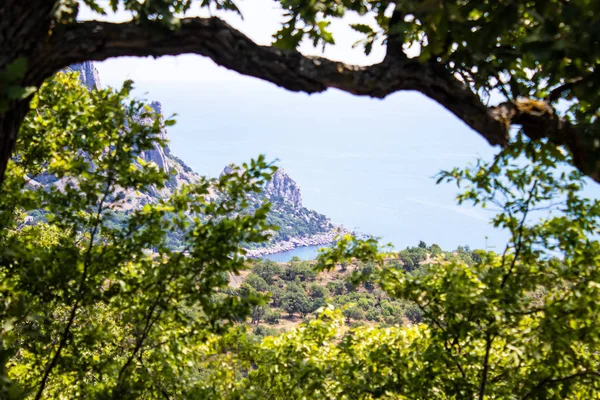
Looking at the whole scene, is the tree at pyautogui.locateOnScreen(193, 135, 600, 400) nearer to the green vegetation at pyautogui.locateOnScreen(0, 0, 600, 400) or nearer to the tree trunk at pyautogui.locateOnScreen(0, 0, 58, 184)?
the green vegetation at pyautogui.locateOnScreen(0, 0, 600, 400)

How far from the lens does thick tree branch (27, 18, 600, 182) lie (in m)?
2.39

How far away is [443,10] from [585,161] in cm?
134

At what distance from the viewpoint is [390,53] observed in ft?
8.91

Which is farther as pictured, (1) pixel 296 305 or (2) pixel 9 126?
(1) pixel 296 305

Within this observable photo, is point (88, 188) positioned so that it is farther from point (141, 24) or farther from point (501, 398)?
point (501, 398)

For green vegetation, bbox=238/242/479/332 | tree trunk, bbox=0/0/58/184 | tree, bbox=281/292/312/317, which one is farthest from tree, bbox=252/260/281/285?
tree trunk, bbox=0/0/58/184

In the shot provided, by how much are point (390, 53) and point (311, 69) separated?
59cm

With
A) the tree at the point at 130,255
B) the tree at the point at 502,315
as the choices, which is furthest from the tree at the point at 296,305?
the tree at the point at 130,255

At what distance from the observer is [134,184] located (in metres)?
3.96

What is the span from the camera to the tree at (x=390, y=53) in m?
2.11

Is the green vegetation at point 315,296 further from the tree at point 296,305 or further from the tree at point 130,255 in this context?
the tree at point 130,255

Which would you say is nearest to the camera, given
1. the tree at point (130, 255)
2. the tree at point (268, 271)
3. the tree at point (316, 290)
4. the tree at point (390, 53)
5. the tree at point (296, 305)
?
the tree at point (390, 53)

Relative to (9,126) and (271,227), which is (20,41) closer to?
(9,126)

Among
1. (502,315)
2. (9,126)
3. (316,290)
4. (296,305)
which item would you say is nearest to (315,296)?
(316,290)
